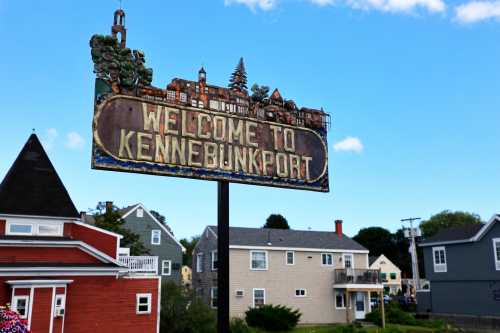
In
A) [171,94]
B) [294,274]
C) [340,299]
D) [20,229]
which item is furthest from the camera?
[340,299]

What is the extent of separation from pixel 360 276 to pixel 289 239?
6.58 metres

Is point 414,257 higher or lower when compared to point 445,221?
lower

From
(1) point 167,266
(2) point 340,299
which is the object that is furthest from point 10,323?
(1) point 167,266

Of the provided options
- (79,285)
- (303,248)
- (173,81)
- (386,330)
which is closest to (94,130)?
(173,81)

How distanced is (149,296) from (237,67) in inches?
681

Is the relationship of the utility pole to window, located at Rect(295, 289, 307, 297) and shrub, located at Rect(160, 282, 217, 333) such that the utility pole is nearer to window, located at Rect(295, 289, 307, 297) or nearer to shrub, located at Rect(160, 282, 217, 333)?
window, located at Rect(295, 289, 307, 297)

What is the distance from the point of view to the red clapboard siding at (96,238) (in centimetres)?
2359

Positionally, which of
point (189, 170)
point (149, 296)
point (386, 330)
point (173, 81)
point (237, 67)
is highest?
point (237, 67)

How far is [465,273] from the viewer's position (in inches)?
1449

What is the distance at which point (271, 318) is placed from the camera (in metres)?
32.6

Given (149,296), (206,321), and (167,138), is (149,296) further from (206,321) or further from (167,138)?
(167,138)

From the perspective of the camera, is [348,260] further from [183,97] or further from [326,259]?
[183,97]

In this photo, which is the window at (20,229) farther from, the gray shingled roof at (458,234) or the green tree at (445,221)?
the green tree at (445,221)

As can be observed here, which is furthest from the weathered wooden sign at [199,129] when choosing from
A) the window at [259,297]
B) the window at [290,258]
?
the window at [290,258]
